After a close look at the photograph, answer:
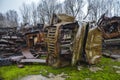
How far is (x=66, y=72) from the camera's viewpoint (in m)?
5.19

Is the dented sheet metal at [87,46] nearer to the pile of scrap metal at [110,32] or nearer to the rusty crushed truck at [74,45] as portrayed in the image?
the rusty crushed truck at [74,45]

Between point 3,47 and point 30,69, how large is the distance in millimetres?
2985

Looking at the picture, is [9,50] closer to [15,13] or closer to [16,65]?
[16,65]

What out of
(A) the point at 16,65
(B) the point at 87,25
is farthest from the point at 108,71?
(A) the point at 16,65

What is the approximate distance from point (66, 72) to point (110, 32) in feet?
18.0

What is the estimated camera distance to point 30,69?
18.5ft

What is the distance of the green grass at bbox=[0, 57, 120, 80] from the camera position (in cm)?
483

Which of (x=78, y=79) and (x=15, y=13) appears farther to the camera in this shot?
(x=15, y=13)

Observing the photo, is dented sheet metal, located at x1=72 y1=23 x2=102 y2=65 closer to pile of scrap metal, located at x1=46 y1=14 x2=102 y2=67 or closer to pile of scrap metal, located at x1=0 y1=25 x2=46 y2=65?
pile of scrap metal, located at x1=46 y1=14 x2=102 y2=67

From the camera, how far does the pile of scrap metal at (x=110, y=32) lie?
9.07 metres

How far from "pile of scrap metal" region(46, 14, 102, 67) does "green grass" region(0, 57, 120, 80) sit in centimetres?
28

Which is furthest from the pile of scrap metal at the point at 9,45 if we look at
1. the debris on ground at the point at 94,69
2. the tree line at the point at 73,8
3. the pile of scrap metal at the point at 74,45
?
the tree line at the point at 73,8

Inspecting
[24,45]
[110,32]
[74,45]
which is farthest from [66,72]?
[110,32]

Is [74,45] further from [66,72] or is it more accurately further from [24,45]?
[24,45]
